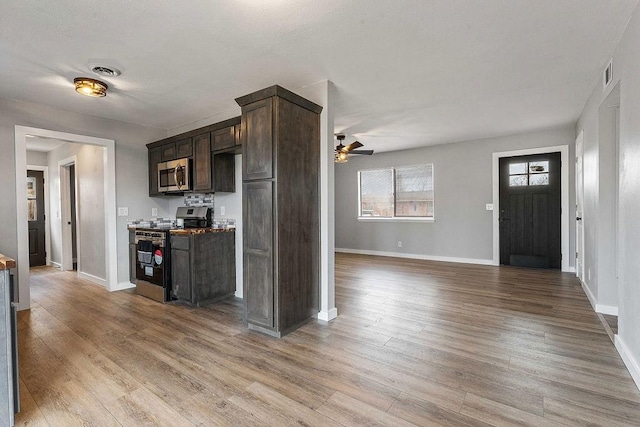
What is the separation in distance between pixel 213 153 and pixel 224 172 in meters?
0.27

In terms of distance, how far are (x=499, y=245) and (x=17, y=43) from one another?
7.01 meters

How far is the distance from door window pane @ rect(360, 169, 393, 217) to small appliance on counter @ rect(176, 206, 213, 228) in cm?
427

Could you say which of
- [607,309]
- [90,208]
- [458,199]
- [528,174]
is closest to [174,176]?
[90,208]

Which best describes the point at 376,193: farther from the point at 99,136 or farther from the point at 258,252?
the point at 99,136

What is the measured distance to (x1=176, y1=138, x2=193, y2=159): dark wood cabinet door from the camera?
418cm

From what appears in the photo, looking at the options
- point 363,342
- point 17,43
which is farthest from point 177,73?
point 363,342

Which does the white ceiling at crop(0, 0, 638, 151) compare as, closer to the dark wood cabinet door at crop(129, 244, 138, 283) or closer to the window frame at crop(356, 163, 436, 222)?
the dark wood cabinet door at crop(129, 244, 138, 283)

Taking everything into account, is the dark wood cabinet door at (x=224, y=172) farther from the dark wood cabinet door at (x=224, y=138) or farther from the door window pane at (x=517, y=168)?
Result: the door window pane at (x=517, y=168)

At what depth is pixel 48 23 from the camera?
7.03ft

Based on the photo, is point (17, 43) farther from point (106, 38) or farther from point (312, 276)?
point (312, 276)

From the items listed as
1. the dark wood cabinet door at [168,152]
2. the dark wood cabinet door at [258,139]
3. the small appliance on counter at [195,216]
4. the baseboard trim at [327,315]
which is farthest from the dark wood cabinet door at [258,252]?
the dark wood cabinet door at [168,152]

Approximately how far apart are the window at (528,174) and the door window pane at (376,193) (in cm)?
243

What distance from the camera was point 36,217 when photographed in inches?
258

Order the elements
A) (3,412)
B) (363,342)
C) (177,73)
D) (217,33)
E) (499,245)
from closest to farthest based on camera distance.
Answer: (3,412) → (217,33) → (363,342) → (177,73) → (499,245)
